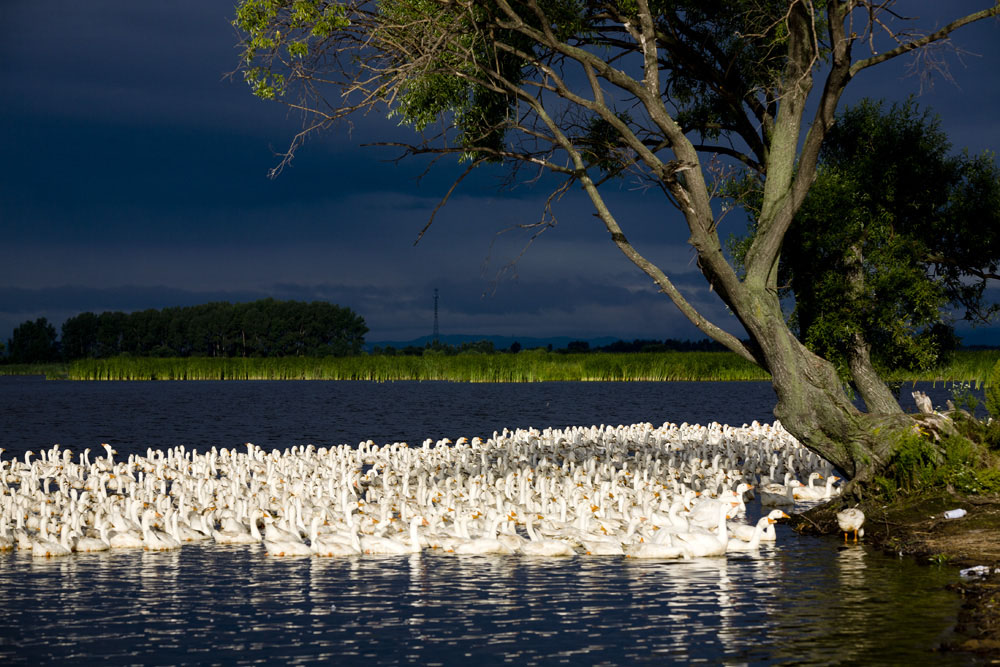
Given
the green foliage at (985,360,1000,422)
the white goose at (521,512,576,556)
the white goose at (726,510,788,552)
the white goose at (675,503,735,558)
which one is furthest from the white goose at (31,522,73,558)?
the green foliage at (985,360,1000,422)

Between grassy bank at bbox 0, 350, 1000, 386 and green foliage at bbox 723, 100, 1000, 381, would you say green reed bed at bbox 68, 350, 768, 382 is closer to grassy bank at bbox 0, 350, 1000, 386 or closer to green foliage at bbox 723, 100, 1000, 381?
grassy bank at bbox 0, 350, 1000, 386

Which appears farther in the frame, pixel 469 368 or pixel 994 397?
pixel 469 368

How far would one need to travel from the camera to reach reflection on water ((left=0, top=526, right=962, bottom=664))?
10.4m

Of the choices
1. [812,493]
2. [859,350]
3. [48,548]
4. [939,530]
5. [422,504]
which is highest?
[859,350]

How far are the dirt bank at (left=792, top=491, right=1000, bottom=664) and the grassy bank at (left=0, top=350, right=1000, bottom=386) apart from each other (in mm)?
45362

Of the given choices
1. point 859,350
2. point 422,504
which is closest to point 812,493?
point 859,350

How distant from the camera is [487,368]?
84500mm

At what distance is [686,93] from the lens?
2500cm

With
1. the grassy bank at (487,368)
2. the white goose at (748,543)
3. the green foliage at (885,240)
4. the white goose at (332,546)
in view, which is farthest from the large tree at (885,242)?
the grassy bank at (487,368)

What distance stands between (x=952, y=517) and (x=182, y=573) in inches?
465

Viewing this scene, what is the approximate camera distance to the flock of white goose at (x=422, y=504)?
1592 cm

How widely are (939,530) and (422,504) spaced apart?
8.87 meters

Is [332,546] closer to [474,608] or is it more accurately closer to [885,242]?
[474,608]

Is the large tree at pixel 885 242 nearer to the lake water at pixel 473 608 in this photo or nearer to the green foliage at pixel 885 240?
the green foliage at pixel 885 240
